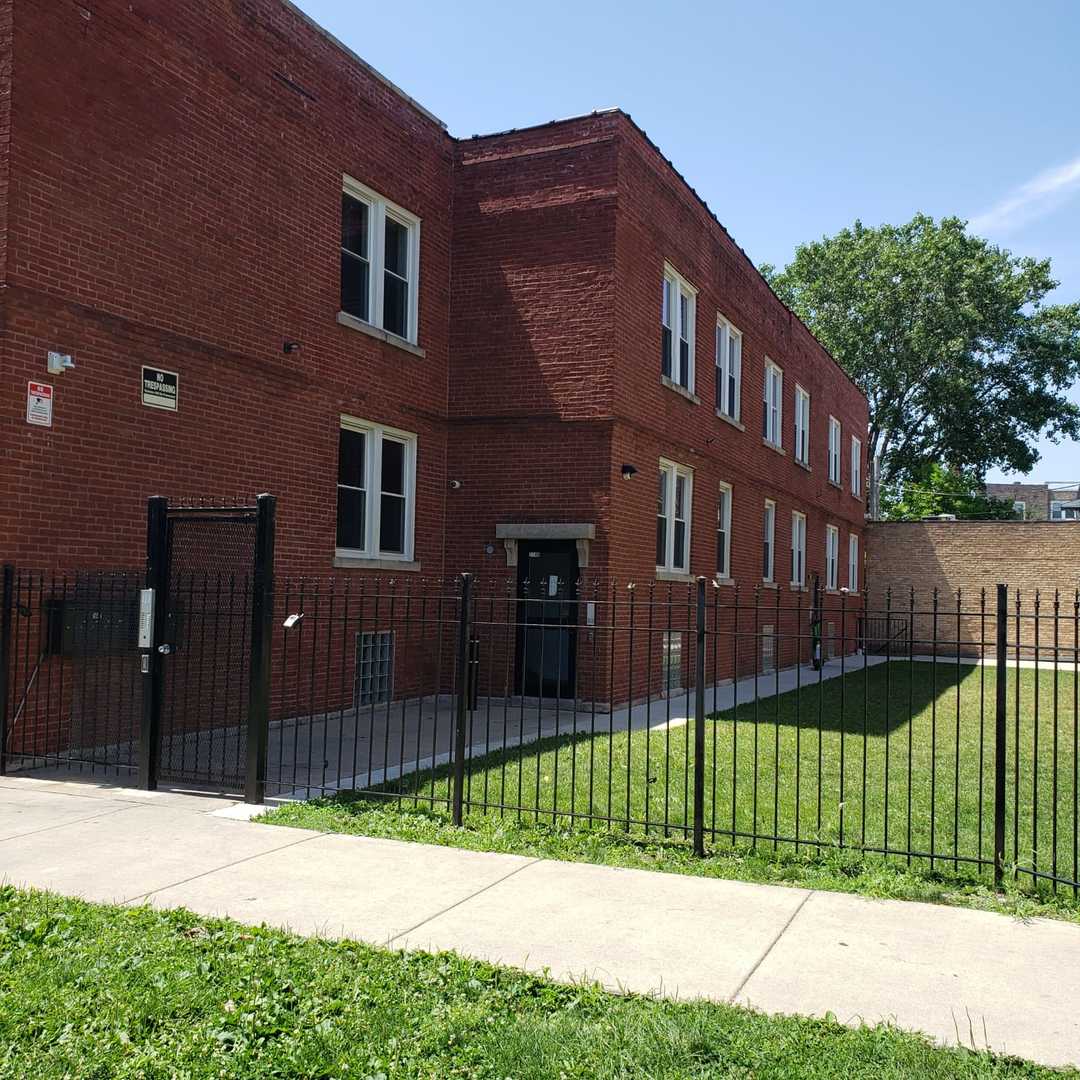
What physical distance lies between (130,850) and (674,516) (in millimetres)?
12072

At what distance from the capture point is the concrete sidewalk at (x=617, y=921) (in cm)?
455

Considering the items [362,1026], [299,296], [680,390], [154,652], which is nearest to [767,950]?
[362,1026]

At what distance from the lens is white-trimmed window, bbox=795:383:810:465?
84.4ft

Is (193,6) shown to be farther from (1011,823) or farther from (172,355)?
(1011,823)

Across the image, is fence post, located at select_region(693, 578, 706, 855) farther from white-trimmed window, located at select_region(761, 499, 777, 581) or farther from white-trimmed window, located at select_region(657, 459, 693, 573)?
white-trimmed window, located at select_region(761, 499, 777, 581)

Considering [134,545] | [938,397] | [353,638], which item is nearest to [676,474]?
→ [353,638]

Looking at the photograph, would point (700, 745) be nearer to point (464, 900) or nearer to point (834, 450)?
point (464, 900)

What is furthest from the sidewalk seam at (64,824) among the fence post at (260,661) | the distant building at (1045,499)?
the distant building at (1045,499)

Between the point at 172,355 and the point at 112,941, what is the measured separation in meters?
7.25

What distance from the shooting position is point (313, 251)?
42.4 feet

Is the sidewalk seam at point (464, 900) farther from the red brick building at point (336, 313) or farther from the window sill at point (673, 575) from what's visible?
the window sill at point (673, 575)

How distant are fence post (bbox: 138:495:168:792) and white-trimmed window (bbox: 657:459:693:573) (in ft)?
31.0

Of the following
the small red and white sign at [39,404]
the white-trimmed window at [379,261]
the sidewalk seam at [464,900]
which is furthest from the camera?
the white-trimmed window at [379,261]

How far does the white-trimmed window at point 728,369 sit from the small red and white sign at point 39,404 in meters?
12.6
